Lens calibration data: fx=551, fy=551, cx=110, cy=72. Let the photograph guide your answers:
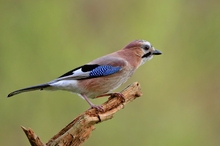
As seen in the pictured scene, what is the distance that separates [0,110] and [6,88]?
266 mm

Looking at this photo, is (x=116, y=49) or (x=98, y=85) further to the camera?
(x=116, y=49)

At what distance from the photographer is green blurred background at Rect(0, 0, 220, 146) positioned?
600 cm

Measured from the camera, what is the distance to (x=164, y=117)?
633cm

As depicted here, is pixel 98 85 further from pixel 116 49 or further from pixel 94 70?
pixel 116 49

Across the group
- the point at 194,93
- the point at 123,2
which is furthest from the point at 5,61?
the point at 194,93

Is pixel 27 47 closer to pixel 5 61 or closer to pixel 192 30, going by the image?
pixel 5 61

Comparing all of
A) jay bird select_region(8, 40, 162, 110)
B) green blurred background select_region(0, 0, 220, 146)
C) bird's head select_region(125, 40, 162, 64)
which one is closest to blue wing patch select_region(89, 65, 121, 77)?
jay bird select_region(8, 40, 162, 110)

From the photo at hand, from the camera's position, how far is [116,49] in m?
6.21

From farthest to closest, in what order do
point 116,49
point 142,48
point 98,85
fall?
point 116,49, point 142,48, point 98,85

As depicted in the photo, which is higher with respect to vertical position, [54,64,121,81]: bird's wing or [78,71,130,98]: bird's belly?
[54,64,121,81]: bird's wing

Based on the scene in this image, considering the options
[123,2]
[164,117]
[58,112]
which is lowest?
[164,117]

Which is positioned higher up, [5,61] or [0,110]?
[5,61]

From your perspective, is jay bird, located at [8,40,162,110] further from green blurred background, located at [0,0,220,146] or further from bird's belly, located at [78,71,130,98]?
green blurred background, located at [0,0,220,146]

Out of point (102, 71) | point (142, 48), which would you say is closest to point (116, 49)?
point (142, 48)
